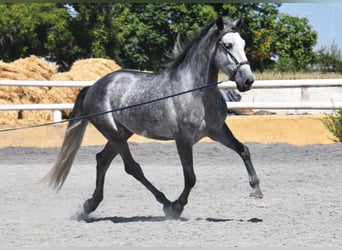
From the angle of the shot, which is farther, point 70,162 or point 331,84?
point 331,84

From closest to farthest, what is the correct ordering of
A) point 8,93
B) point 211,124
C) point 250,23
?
point 211,124
point 8,93
point 250,23

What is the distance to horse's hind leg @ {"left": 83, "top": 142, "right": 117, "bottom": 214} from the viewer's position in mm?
7105

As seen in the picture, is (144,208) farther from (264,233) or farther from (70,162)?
(264,233)

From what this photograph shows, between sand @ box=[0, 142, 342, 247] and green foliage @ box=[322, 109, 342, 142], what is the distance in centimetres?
60

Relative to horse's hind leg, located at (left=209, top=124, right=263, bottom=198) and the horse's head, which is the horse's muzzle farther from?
horse's hind leg, located at (left=209, top=124, right=263, bottom=198)

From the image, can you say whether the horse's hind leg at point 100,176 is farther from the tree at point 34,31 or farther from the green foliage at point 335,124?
the tree at point 34,31

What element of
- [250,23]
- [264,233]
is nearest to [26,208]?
[264,233]

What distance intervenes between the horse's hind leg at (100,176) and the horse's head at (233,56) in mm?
1466

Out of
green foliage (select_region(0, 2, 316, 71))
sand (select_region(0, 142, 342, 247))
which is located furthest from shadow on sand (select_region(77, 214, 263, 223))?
green foliage (select_region(0, 2, 316, 71))

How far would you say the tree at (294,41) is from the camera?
82.0ft

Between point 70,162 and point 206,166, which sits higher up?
point 70,162

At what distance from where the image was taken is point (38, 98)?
1536 centimetres

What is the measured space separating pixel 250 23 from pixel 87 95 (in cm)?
1691

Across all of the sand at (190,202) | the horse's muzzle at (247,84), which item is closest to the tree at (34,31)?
the sand at (190,202)
